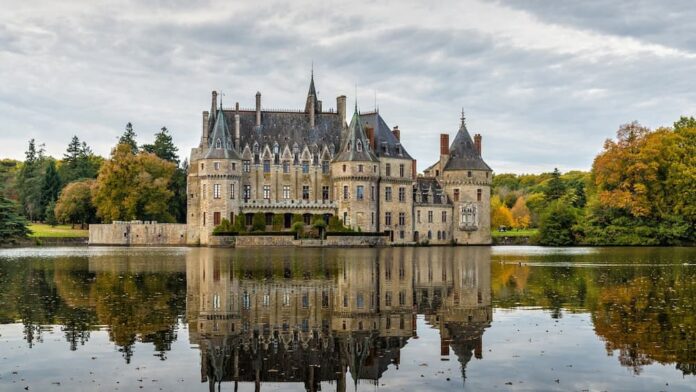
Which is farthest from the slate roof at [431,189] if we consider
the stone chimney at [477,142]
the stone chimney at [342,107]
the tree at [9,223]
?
the tree at [9,223]

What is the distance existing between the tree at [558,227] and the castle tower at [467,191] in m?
5.36

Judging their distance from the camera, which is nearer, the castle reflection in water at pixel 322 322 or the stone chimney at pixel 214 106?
the castle reflection in water at pixel 322 322

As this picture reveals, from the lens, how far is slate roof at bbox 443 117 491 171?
7456 cm

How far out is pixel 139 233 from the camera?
237ft

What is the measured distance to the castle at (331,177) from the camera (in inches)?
2714

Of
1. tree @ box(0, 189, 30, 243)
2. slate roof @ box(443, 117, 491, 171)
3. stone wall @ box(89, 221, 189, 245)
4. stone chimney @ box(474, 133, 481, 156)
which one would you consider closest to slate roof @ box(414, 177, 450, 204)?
slate roof @ box(443, 117, 491, 171)

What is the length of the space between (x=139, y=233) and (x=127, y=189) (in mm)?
5276

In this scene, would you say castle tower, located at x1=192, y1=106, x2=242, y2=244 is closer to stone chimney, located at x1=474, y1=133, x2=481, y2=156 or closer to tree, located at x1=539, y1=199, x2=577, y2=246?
stone chimney, located at x1=474, y1=133, x2=481, y2=156

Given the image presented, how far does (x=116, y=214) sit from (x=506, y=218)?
2071 inches

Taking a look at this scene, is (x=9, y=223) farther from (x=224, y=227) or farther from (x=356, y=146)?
(x=356, y=146)

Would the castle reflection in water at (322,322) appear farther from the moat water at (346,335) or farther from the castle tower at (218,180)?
the castle tower at (218,180)

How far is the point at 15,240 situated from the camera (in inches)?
2714

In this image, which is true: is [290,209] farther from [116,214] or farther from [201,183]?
[116,214]

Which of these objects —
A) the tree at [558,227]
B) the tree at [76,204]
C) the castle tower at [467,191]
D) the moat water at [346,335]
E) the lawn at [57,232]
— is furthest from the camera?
the tree at [76,204]
